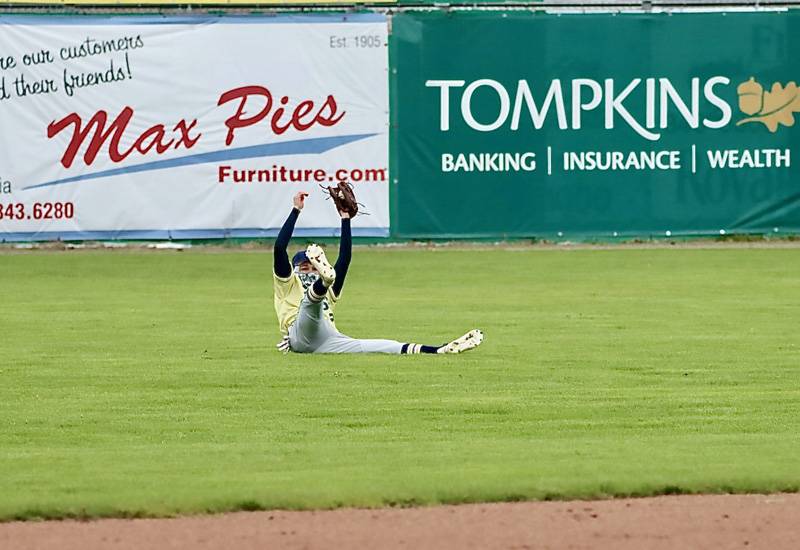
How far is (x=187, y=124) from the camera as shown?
25469mm

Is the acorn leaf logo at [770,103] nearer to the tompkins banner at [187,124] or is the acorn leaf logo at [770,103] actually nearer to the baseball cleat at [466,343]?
the tompkins banner at [187,124]

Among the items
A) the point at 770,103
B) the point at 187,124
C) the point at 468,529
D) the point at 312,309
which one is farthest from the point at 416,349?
the point at 770,103

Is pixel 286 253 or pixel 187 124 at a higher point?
pixel 286 253

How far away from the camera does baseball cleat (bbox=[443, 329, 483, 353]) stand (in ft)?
43.3

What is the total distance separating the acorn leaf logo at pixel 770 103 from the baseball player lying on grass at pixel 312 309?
13928 mm

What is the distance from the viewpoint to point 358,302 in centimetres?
1822

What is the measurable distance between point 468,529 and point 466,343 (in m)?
5.86

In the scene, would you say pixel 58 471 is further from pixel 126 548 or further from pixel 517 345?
pixel 517 345

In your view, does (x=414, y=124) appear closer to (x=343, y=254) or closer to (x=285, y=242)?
(x=343, y=254)

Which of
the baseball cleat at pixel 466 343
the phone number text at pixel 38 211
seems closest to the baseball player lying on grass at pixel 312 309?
the baseball cleat at pixel 466 343

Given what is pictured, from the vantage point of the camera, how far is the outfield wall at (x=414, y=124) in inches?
997

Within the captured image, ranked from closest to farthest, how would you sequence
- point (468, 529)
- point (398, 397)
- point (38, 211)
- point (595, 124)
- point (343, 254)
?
point (468, 529) → point (398, 397) → point (343, 254) → point (38, 211) → point (595, 124)

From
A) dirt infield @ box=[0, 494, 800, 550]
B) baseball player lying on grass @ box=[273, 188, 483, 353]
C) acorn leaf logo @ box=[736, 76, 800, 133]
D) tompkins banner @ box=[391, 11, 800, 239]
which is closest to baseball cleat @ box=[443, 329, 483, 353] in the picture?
baseball player lying on grass @ box=[273, 188, 483, 353]

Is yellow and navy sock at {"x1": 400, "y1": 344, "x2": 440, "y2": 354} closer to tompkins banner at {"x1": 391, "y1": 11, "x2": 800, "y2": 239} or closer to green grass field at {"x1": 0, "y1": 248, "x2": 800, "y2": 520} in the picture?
green grass field at {"x1": 0, "y1": 248, "x2": 800, "y2": 520}
